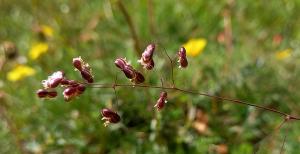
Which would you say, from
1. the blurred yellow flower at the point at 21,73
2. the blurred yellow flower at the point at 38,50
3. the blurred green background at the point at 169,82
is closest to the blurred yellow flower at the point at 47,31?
the blurred green background at the point at 169,82

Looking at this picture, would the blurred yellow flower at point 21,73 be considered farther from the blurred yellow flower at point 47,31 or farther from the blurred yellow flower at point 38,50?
the blurred yellow flower at point 47,31

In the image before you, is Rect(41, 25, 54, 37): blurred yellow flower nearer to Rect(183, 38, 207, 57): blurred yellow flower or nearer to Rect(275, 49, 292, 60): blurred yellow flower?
Rect(183, 38, 207, 57): blurred yellow flower

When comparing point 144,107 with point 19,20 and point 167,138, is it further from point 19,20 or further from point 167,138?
point 19,20

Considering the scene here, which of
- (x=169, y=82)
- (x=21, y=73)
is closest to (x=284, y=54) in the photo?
(x=169, y=82)

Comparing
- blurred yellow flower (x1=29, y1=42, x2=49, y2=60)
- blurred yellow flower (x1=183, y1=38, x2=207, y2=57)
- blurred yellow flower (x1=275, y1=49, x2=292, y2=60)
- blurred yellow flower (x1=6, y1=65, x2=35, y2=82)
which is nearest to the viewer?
blurred yellow flower (x1=275, y1=49, x2=292, y2=60)

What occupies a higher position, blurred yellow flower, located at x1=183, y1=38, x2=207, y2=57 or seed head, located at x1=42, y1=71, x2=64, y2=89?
blurred yellow flower, located at x1=183, y1=38, x2=207, y2=57

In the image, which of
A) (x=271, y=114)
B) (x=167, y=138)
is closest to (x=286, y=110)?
(x=271, y=114)

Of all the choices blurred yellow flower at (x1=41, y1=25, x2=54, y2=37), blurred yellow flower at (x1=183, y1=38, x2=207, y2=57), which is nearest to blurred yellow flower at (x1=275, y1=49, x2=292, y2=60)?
blurred yellow flower at (x1=183, y1=38, x2=207, y2=57)

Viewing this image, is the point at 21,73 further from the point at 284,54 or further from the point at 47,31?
the point at 284,54
